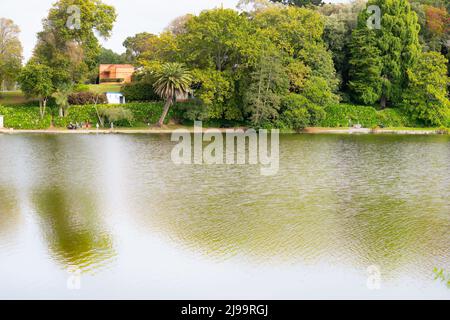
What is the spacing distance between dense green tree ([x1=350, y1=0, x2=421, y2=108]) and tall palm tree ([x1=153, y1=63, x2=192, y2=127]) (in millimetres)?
15223

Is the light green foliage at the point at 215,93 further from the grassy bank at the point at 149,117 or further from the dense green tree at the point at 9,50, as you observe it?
the dense green tree at the point at 9,50

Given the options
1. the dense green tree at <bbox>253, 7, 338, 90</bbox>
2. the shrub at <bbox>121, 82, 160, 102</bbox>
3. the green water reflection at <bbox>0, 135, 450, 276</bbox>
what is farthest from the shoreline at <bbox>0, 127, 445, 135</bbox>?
the green water reflection at <bbox>0, 135, 450, 276</bbox>

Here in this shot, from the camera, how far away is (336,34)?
173 feet

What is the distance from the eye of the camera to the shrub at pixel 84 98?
48656 mm

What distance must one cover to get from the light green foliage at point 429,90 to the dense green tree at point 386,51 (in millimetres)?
1229

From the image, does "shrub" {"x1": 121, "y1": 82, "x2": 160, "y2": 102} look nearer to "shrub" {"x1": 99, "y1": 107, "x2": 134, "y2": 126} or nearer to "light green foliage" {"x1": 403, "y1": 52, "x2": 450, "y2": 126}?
"shrub" {"x1": 99, "y1": 107, "x2": 134, "y2": 126}

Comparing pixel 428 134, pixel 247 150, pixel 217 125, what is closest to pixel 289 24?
pixel 217 125

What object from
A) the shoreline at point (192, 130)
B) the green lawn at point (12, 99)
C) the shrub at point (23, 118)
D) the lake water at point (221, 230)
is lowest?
the lake water at point (221, 230)

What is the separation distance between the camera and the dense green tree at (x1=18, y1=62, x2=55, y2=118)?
149ft

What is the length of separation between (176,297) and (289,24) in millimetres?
41696

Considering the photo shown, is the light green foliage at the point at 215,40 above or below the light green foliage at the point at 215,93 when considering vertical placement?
above

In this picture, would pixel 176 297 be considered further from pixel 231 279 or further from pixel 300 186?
pixel 300 186

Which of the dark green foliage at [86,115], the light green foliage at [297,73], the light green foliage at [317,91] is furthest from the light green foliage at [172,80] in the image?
the light green foliage at [317,91]

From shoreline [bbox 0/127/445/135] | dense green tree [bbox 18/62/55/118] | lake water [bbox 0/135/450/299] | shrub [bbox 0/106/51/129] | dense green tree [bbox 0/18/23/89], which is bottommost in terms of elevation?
lake water [bbox 0/135/450/299]
